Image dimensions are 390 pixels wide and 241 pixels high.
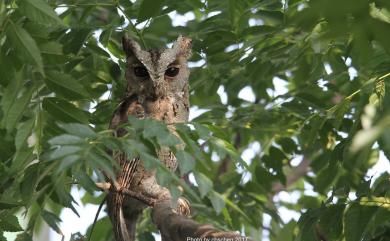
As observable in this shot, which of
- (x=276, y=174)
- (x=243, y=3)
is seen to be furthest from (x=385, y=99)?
(x=276, y=174)

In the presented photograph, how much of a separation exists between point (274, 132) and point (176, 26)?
0.78 meters

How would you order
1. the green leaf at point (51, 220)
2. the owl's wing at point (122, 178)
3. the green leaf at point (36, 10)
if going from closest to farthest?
1. the green leaf at point (36, 10)
2. the green leaf at point (51, 220)
3. the owl's wing at point (122, 178)

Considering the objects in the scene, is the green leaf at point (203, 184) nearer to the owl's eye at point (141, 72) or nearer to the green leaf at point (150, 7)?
the green leaf at point (150, 7)

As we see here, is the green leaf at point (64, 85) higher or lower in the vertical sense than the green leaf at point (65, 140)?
higher

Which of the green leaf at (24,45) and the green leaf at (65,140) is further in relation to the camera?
the green leaf at (24,45)

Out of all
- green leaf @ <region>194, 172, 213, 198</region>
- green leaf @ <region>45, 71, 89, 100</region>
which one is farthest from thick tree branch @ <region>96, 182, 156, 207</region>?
green leaf @ <region>194, 172, 213, 198</region>

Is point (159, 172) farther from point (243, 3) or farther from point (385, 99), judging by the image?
point (243, 3)

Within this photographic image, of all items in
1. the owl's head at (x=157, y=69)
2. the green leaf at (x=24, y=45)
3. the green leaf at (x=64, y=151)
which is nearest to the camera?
the green leaf at (x=64, y=151)

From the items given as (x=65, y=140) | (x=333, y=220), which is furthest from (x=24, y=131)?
(x=333, y=220)

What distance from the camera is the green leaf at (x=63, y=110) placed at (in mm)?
2309

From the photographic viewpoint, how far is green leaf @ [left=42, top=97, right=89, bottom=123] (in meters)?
2.31

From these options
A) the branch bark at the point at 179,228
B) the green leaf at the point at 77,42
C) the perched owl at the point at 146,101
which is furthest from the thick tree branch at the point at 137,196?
the green leaf at the point at 77,42

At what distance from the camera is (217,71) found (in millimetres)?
3268

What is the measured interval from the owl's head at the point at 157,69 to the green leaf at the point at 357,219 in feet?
3.51
